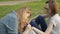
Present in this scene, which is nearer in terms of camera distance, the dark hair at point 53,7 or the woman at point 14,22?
the woman at point 14,22

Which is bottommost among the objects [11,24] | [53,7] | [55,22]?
[55,22]

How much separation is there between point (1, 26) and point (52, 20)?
1047 mm

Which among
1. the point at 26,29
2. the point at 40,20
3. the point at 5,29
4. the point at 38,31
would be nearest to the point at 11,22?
the point at 5,29

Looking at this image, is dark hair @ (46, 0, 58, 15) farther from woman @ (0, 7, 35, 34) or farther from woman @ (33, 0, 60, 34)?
woman @ (0, 7, 35, 34)

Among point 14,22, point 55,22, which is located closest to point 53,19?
point 55,22

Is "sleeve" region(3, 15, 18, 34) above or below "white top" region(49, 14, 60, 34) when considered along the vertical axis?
above

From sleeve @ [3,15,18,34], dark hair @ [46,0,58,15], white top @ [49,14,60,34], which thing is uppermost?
dark hair @ [46,0,58,15]

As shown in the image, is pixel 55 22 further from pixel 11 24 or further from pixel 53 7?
pixel 11 24

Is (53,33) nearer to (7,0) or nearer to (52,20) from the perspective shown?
(52,20)

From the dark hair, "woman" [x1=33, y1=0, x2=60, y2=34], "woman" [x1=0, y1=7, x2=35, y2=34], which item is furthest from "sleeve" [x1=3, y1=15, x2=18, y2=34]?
the dark hair

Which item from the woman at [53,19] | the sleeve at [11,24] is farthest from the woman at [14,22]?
the woman at [53,19]

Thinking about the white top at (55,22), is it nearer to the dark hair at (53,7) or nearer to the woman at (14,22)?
the dark hair at (53,7)

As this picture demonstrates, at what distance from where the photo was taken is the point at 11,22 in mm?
4555

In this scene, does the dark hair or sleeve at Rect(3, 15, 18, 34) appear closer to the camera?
sleeve at Rect(3, 15, 18, 34)
